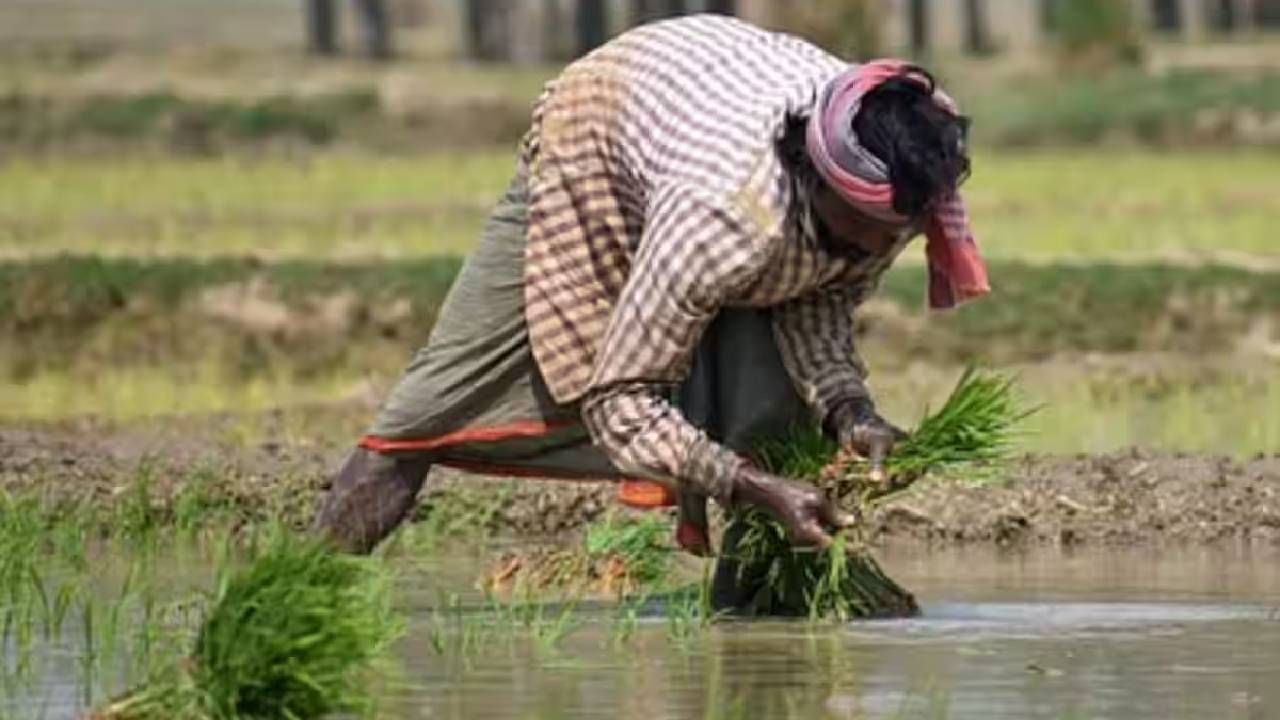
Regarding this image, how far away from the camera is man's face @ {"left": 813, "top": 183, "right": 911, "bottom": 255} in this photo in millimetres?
7656

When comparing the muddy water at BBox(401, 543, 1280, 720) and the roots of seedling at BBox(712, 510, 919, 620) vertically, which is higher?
the roots of seedling at BBox(712, 510, 919, 620)

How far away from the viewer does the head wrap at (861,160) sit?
7.54 m

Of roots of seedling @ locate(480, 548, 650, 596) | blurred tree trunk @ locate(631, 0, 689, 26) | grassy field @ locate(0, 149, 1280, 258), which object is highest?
blurred tree trunk @ locate(631, 0, 689, 26)

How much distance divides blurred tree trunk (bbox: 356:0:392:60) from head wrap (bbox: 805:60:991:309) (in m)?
46.9

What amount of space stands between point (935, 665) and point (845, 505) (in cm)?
42

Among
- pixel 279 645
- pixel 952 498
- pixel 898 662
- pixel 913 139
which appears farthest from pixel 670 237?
pixel 952 498

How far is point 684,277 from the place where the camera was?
7.60m

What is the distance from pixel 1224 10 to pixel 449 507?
6013 cm

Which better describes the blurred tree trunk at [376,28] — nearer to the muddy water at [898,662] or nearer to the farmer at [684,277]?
the muddy water at [898,662]

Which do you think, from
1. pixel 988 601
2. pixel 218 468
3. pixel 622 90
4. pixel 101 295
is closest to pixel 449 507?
pixel 218 468

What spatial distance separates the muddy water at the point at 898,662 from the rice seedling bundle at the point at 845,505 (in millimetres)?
83

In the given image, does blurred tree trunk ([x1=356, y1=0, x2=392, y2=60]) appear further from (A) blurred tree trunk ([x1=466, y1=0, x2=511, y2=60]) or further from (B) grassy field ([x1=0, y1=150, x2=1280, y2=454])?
(B) grassy field ([x1=0, y1=150, x2=1280, y2=454])

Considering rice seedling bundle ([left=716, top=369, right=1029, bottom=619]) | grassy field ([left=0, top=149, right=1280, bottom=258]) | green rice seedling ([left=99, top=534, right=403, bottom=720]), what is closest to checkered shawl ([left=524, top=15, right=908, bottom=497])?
rice seedling bundle ([left=716, top=369, right=1029, bottom=619])

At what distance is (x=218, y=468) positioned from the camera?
11.0 meters
